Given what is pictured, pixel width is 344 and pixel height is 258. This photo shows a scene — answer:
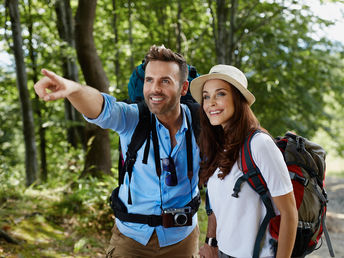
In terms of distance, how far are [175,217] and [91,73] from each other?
4.31 m

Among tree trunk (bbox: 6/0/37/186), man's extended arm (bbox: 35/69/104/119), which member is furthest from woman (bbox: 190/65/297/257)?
tree trunk (bbox: 6/0/37/186)

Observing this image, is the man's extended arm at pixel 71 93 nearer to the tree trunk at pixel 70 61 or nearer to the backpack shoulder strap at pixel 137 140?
the backpack shoulder strap at pixel 137 140

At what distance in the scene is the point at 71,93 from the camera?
80.6 inches

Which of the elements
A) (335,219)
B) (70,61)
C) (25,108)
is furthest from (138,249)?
(335,219)

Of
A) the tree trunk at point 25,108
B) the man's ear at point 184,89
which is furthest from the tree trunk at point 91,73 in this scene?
the man's ear at point 184,89

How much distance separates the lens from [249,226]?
2023mm

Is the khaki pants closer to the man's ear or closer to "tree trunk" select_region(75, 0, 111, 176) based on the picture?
the man's ear

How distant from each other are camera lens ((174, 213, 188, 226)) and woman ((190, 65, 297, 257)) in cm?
25

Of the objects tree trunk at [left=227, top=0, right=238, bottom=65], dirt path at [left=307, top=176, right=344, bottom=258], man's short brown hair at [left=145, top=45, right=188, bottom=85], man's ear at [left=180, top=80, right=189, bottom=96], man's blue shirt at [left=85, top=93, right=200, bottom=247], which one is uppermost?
tree trunk at [left=227, top=0, right=238, bottom=65]

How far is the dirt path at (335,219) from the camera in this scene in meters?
5.98

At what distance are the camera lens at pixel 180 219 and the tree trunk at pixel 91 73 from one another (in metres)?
3.86

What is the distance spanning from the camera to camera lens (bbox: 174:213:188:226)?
8.56ft

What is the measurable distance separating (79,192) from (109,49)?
6950mm

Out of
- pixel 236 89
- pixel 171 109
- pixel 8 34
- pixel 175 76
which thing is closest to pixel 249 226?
pixel 236 89
